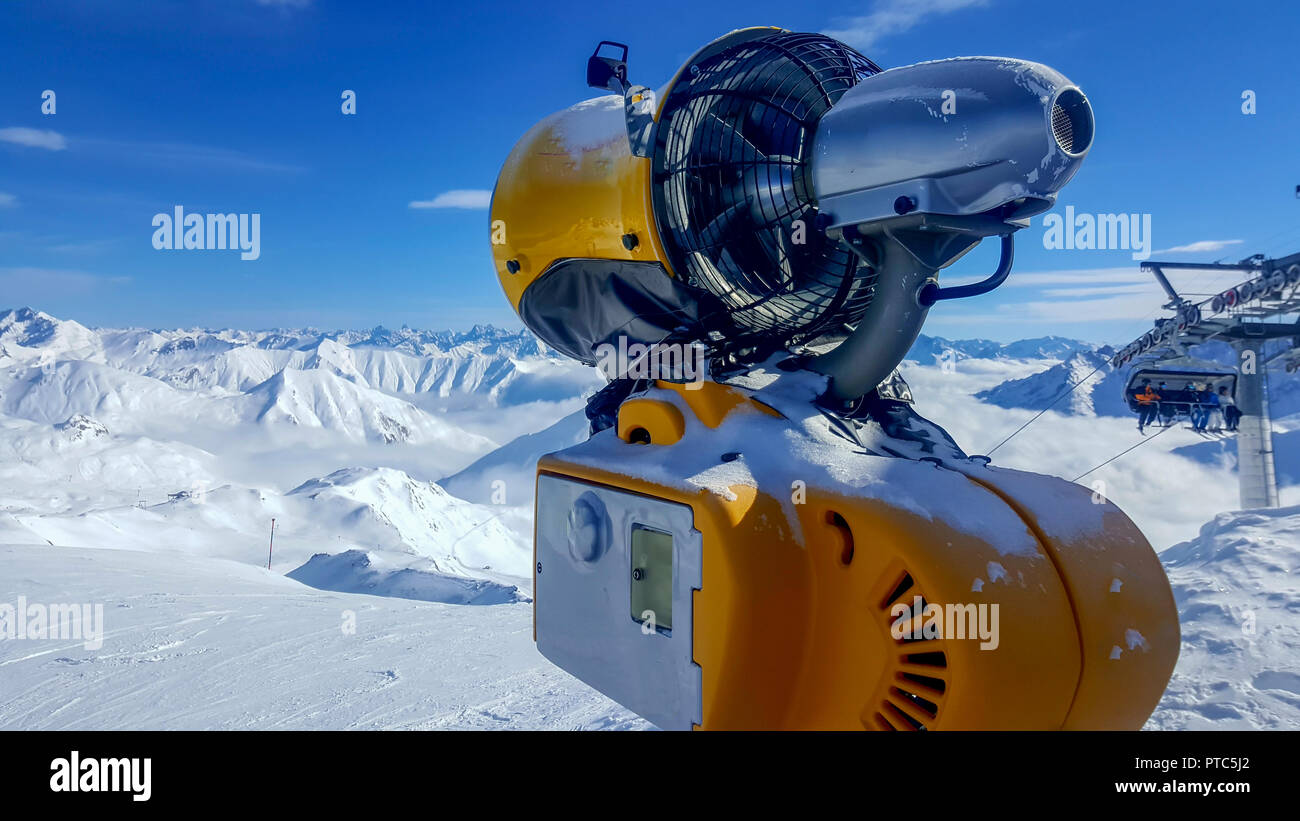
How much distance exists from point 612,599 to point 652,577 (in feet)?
0.92

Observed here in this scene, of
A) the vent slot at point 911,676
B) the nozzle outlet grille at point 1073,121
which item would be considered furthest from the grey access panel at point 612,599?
the nozzle outlet grille at point 1073,121

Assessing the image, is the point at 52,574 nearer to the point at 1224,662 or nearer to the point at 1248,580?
the point at 1224,662

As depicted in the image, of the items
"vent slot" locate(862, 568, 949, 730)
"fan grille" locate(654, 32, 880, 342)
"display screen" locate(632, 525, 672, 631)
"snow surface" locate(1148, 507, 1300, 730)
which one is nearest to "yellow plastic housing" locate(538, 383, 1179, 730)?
"vent slot" locate(862, 568, 949, 730)

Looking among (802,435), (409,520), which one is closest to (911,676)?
(802,435)

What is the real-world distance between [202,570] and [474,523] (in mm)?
103973

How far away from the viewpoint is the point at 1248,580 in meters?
7.85

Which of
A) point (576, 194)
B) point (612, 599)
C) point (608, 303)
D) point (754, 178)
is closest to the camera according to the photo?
point (612, 599)

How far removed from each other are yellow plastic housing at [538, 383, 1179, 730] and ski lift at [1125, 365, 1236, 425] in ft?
58.5

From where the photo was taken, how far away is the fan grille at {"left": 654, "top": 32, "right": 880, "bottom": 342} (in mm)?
3703

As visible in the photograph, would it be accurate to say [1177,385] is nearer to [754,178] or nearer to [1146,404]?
[1146,404]

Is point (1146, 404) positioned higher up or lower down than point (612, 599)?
higher up

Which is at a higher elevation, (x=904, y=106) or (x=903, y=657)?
(x=904, y=106)

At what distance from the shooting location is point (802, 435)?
10.8 ft

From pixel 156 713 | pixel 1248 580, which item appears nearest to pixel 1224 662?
pixel 1248 580
